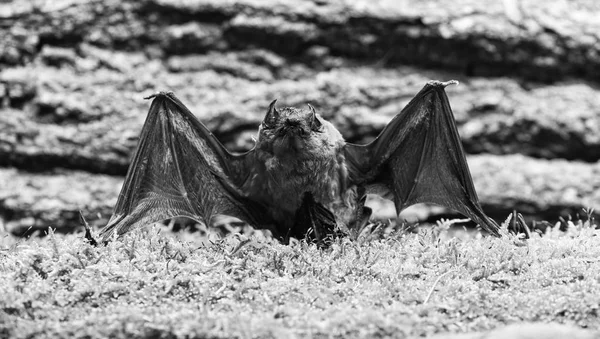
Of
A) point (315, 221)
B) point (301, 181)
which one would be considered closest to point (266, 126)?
point (301, 181)

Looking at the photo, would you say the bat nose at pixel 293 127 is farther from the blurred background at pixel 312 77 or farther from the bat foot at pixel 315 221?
the blurred background at pixel 312 77

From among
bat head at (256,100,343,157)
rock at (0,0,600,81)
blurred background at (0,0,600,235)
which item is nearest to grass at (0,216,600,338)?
bat head at (256,100,343,157)

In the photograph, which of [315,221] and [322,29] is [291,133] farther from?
[322,29]

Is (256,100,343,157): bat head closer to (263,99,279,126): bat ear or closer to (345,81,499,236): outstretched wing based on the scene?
(263,99,279,126): bat ear

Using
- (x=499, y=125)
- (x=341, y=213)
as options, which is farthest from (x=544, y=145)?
(x=341, y=213)

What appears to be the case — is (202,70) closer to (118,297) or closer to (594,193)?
(118,297)

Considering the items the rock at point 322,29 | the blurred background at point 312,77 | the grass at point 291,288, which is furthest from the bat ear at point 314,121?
the rock at point 322,29
